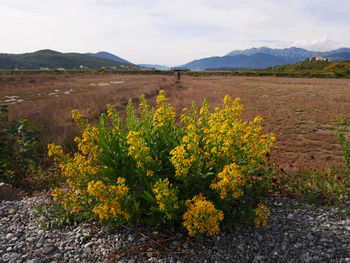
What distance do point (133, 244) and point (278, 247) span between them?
198 centimetres

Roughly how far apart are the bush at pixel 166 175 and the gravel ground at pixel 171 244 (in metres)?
0.23

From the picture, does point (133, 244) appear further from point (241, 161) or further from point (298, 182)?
point (298, 182)

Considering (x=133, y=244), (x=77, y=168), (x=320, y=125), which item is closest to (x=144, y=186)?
(x=133, y=244)

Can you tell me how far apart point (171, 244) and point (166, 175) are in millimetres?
936

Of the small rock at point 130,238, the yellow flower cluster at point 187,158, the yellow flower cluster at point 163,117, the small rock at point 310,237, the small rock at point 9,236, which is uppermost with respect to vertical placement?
the yellow flower cluster at point 163,117

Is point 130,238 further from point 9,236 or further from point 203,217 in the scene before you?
point 9,236

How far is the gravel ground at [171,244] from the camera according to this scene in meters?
2.70

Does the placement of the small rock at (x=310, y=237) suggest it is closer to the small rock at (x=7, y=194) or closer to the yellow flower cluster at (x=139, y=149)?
the yellow flower cluster at (x=139, y=149)

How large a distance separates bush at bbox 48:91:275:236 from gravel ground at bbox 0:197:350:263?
23 centimetres

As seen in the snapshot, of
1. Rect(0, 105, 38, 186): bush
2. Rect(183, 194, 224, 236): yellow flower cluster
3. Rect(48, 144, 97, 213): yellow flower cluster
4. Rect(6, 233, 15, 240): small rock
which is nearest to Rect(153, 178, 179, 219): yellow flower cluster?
Rect(183, 194, 224, 236): yellow flower cluster

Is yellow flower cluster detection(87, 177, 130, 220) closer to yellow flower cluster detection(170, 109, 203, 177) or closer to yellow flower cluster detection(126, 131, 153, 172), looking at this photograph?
yellow flower cluster detection(126, 131, 153, 172)

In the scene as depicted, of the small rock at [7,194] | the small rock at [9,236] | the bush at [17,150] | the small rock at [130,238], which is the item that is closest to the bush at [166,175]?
the small rock at [130,238]

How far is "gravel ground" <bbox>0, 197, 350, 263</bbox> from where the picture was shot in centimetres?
270

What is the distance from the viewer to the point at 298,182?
4.67 meters
